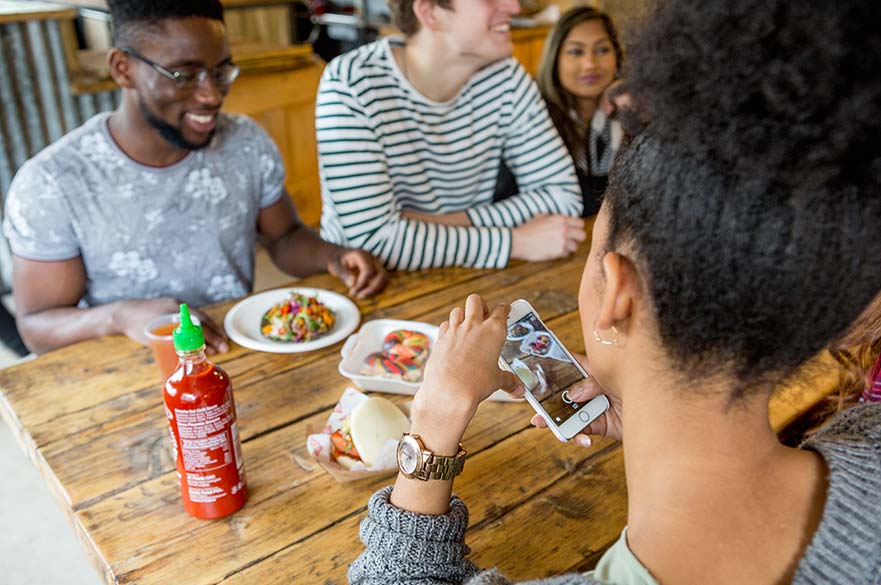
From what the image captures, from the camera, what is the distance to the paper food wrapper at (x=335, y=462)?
1068 mm

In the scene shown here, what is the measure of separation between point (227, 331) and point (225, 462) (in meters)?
0.53

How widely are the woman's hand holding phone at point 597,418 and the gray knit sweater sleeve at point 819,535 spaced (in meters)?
0.20

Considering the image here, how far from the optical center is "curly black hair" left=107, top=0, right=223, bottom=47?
164cm

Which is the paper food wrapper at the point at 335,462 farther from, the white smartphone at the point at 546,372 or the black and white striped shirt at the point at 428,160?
the black and white striped shirt at the point at 428,160

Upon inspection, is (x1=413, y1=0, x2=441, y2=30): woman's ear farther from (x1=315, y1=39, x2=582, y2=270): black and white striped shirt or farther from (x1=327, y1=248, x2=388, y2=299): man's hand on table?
(x1=327, y1=248, x2=388, y2=299): man's hand on table

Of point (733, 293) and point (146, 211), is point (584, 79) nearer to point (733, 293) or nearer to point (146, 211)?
point (146, 211)

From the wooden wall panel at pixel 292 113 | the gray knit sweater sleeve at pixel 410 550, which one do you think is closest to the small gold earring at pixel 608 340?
the gray knit sweater sleeve at pixel 410 550

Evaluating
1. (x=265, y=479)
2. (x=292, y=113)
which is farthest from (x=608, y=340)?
(x=292, y=113)

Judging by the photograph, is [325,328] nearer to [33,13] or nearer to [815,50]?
[815,50]

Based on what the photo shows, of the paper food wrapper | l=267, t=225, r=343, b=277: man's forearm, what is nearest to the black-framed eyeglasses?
l=267, t=225, r=343, b=277: man's forearm

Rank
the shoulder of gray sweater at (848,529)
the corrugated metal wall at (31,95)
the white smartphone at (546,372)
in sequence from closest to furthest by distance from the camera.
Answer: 1. the shoulder of gray sweater at (848,529)
2. the white smartphone at (546,372)
3. the corrugated metal wall at (31,95)

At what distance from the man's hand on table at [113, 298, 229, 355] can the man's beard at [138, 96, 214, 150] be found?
0.44m

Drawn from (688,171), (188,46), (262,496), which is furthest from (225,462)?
(188,46)

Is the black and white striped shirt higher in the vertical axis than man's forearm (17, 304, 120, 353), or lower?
higher
